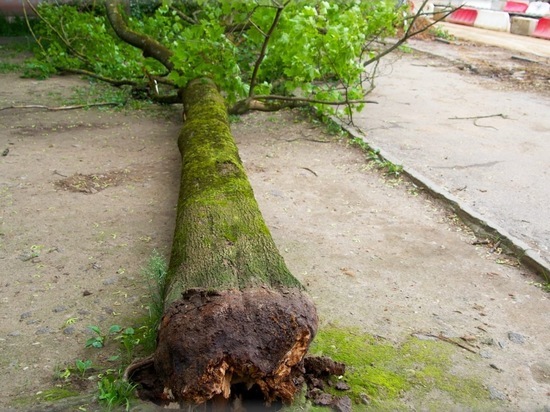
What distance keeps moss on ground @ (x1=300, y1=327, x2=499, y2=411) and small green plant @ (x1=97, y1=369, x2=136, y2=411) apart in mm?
927

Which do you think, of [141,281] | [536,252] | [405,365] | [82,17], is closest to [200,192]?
[141,281]

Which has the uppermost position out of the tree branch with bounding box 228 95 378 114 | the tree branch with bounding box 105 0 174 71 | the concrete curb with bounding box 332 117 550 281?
the tree branch with bounding box 105 0 174 71

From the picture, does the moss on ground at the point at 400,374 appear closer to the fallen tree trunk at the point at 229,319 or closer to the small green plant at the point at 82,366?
the fallen tree trunk at the point at 229,319

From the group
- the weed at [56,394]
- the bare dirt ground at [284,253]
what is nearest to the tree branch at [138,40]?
the bare dirt ground at [284,253]

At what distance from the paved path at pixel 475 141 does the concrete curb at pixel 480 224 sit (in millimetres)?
44

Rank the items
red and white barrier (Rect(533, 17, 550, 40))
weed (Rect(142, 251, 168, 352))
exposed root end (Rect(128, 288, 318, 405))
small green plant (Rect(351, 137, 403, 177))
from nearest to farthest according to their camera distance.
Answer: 1. exposed root end (Rect(128, 288, 318, 405))
2. weed (Rect(142, 251, 168, 352))
3. small green plant (Rect(351, 137, 403, 177))
4. red and white barrier (Rect(533, 17, 550, 40))

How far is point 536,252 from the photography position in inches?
170

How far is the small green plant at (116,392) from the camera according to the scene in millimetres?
2682

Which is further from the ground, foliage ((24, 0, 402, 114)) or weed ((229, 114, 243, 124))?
foliage ((24, 0, 402, 114))

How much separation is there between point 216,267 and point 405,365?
1.06 meters

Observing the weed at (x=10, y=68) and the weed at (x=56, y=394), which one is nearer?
the weed at (x=56, y=394)

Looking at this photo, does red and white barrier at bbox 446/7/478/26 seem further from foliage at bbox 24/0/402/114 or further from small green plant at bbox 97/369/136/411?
small green plant at bbox 97/369/136/411

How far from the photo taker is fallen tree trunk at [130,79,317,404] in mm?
2500

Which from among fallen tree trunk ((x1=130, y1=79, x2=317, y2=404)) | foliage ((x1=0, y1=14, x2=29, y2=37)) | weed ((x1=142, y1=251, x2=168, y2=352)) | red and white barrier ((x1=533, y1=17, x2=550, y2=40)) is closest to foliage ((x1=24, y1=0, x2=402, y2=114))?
weed ((x1=142, y1=251, x2=168, y2=352))
